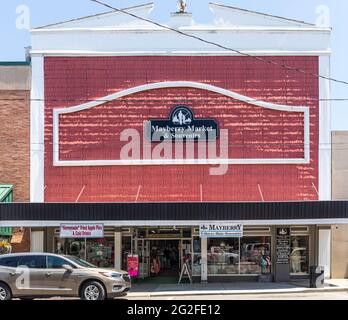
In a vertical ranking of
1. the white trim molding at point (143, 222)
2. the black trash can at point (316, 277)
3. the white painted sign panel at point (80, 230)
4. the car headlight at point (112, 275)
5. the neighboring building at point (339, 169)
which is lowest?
A: the black trash can at point (316, 277)

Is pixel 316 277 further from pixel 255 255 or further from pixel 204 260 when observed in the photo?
pixel 204 260

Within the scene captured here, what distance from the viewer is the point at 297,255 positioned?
931 inches

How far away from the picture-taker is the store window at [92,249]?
23500mm

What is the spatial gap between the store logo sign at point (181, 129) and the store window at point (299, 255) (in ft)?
19.5

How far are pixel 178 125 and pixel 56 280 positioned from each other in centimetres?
1086

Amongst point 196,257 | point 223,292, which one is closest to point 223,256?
point 196,257

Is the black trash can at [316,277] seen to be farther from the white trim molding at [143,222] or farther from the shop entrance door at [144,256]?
the shop entrance door at [144,256]

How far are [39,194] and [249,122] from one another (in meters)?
10.1

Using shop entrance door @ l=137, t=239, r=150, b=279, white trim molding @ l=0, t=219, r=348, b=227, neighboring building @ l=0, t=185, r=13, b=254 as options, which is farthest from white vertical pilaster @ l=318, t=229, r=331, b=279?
neighboring building @ l=0, t=185, r=13, b=254

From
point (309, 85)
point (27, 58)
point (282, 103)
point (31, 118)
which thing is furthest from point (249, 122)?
point (27, 58)

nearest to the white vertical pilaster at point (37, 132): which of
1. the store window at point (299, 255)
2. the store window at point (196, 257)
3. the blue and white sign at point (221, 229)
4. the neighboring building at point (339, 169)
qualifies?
the store window at point (196, 257)

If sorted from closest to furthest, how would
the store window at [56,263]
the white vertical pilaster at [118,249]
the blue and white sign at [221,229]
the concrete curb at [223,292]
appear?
the store window at [56,263], the concrete curb at [223,292], the blue and white sign at [221,229], the white vertical pilaster at [118,249]
